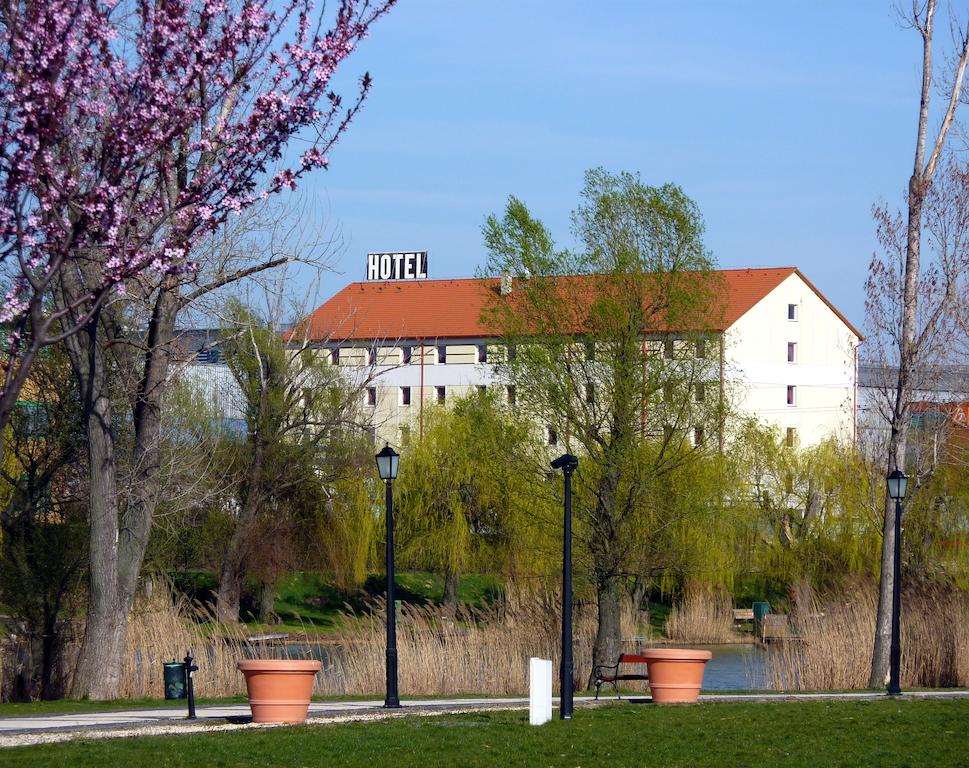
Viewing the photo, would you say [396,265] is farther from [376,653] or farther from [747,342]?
[376,653]

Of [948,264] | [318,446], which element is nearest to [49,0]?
[948,264]

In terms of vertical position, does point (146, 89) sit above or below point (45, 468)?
above

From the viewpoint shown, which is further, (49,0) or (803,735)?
(803,735)

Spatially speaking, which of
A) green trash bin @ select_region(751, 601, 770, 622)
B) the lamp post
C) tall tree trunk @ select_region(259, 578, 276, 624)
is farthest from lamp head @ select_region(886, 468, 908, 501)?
tall tree trunk @ select_region(259, 578, 276, 624)

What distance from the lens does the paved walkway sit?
571 inches

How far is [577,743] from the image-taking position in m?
13.5

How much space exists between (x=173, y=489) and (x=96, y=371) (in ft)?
11.8

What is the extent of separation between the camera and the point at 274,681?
1543cm

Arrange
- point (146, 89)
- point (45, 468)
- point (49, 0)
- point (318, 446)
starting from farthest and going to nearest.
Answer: point (318, 446)
point (45, 468)
point (146, 89)
point (49, 0)

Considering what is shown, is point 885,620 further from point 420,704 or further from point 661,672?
point 420,704

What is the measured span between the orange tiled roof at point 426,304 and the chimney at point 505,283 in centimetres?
4036

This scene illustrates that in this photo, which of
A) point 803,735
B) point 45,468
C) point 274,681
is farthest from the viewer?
point 45,468

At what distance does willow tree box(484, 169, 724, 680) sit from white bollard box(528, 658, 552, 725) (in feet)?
44.4

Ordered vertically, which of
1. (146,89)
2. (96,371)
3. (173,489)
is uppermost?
(146,89)
